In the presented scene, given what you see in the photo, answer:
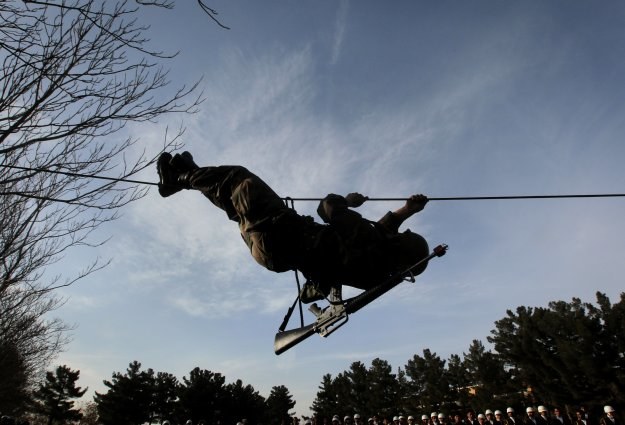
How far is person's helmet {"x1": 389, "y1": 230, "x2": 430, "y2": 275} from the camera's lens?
4.02 meters

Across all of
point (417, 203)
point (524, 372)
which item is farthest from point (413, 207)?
point (524, 372)

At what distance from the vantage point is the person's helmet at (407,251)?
402 cm

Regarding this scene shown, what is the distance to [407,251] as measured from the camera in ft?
13.2

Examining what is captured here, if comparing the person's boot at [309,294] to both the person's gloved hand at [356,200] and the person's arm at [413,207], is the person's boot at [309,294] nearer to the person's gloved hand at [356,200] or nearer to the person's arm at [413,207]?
the person's gloved hand at [356,200]

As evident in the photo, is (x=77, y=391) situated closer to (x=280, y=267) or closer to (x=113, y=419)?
(x=113, y=419)

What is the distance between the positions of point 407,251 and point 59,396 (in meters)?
56.0

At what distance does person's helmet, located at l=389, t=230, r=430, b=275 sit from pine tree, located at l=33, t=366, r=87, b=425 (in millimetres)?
53666

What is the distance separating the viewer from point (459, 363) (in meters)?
35.6

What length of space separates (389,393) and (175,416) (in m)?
19.5

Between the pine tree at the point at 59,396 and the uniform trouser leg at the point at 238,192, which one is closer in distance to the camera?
the uniform trouser leg at the point at 238,192

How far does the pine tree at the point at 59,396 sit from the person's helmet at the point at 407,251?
53.7 metres

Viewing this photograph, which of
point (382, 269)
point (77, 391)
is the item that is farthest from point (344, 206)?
point (77, 391)

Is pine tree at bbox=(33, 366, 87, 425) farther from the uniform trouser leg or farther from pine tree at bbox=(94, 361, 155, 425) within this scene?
the uniform trouser leg

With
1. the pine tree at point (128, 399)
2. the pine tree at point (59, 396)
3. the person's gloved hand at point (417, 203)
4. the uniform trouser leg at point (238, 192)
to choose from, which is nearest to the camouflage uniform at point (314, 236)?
the uniform trouser leg at point (238, 192)
